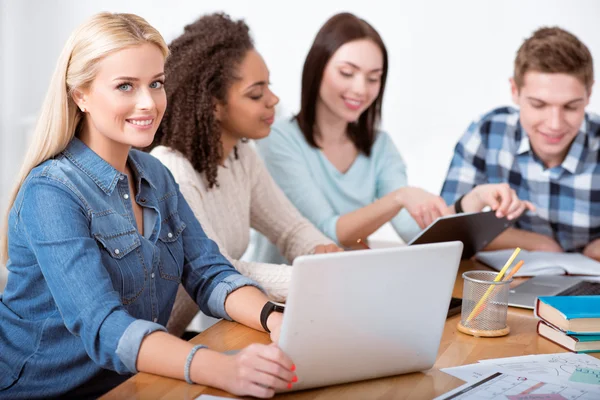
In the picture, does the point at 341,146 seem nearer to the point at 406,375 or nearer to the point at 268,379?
the point at 406,375

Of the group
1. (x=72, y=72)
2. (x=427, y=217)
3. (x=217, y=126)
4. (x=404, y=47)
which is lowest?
(x=427, y=217)

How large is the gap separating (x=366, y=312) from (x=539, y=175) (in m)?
Result: 1.45

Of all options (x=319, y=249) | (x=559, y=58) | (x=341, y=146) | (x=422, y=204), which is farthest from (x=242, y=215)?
(x=559, y=58)

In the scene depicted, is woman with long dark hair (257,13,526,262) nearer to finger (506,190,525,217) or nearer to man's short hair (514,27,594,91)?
finger (506,190,525,217)

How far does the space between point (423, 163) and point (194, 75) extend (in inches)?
91.8

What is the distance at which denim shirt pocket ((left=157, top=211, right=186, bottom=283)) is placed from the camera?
138 centimetres

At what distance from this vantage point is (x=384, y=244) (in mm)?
2553

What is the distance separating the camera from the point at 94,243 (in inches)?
45.6

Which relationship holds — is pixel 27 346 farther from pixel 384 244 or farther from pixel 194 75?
pixel 384 244

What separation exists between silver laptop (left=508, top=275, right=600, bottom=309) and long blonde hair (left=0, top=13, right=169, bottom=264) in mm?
953

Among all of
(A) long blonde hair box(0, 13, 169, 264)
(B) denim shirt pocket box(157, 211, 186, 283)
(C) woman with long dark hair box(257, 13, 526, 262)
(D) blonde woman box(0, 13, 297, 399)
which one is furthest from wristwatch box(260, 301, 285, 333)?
(C) woman with long dark hair box(257, 13, 526, 262)

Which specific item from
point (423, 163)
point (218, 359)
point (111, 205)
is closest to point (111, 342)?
point (218, 359)

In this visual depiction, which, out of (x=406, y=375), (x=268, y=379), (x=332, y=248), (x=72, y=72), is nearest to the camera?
(x=268, y=379)

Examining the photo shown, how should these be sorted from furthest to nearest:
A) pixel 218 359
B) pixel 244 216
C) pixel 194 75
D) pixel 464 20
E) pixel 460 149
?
pixel 464 20 < pixel 460 149 < pixel 244 216 < pixel 194 75 < pixel 218 359
